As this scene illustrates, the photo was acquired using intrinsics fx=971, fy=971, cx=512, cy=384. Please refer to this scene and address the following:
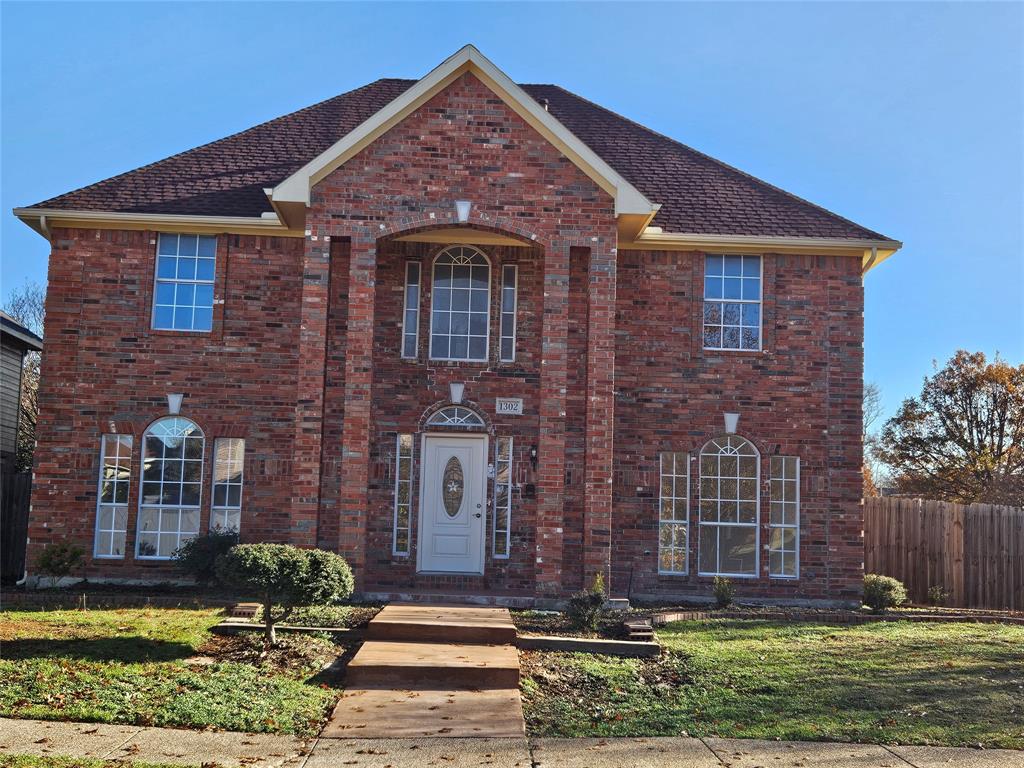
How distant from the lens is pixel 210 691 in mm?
8406

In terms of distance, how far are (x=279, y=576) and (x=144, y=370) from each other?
683 centimetres

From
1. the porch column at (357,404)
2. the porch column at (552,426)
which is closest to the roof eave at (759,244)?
the porch column at (552,426)

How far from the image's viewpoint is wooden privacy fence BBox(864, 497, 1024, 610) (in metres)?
17.2

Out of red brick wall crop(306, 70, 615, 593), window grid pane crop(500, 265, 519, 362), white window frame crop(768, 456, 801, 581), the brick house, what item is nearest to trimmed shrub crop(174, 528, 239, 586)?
the brick house

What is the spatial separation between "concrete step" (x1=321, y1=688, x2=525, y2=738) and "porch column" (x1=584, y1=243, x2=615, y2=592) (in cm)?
469

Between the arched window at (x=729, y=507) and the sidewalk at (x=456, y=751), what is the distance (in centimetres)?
775

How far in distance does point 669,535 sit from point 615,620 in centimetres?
400

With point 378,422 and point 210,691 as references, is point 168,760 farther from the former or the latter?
point 378,422

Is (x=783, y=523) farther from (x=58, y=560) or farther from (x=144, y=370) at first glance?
(x=58, y=560)

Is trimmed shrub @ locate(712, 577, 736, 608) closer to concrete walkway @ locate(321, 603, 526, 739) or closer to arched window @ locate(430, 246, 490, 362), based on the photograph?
concrete walkway @ locate(321, 603, 526, 739)

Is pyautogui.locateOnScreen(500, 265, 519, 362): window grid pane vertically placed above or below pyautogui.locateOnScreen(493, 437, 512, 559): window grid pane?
above

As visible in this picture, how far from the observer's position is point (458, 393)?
15.2 m

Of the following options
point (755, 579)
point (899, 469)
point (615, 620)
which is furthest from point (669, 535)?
point (899, 469)

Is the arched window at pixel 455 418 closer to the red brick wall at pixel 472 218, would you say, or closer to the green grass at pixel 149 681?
the red brick wall at pixel 472 218
